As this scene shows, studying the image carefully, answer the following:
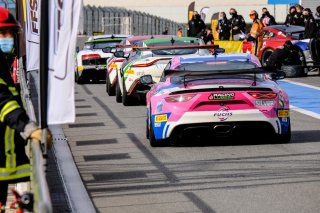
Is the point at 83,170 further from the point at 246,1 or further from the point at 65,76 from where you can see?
the point at 246,1

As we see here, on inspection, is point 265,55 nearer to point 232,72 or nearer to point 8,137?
point 232,72

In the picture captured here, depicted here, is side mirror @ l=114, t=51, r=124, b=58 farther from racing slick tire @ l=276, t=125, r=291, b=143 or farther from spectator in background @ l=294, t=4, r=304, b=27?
spectator in background @ l=294, t=4, r=304, b=27

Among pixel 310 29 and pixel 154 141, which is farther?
pixel 310 29

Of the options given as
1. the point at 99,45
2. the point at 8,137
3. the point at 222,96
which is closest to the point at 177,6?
the point at 99,45

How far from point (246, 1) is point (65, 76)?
7771 cm

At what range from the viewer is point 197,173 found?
1199 centimetres

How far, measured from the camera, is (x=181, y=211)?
9.55 metres

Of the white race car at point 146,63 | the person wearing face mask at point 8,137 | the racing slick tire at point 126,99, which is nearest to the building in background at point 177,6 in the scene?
the white race car at point 146,63

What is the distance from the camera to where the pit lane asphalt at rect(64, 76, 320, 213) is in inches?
393

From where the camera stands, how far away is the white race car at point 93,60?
29.7 meters

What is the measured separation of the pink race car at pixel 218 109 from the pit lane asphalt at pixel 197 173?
0.21 meters

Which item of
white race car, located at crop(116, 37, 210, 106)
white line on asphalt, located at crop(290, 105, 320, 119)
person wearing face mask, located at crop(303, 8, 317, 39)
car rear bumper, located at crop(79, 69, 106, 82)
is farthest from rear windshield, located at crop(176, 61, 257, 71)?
person wearing face mask, located at crop(303, 8, 317, 39)

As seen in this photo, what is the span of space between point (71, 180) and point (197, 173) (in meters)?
1.50

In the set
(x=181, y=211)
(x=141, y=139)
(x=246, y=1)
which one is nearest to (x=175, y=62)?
(x=141, y=139)
